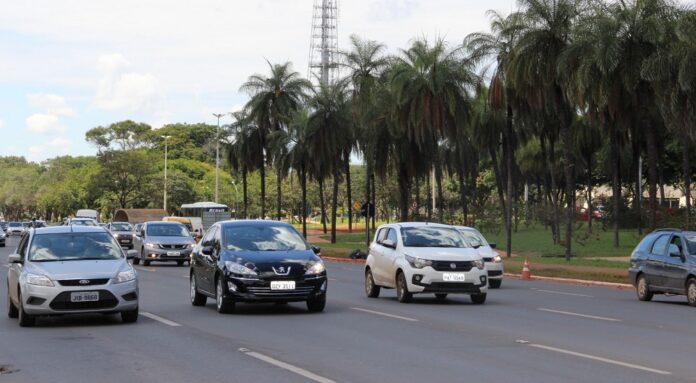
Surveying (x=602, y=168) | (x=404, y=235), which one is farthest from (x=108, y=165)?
(x=404, y=235)

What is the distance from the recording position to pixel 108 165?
392ft

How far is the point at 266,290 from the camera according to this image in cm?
1861

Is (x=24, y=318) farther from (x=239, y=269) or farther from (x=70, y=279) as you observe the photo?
(x=239, y=269)

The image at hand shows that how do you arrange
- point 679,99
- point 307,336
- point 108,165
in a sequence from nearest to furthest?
point 307,336, point 679,99, point 108,165

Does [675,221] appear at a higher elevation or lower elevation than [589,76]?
lower

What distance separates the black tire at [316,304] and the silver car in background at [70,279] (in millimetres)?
3432

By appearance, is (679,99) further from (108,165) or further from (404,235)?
(108,165)

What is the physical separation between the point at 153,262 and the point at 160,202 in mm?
82507

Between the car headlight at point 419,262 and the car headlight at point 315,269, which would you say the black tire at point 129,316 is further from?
the car headlight at point 419,262

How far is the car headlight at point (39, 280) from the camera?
16.3 meters

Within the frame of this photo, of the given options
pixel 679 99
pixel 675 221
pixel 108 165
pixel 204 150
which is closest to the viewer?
pixel 679 99

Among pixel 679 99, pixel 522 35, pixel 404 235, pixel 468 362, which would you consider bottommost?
pixel 468 362

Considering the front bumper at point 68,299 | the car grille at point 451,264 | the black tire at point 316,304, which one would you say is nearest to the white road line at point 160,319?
the front bumper at point 68,299

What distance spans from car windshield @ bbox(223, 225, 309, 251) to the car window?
8894 mm
